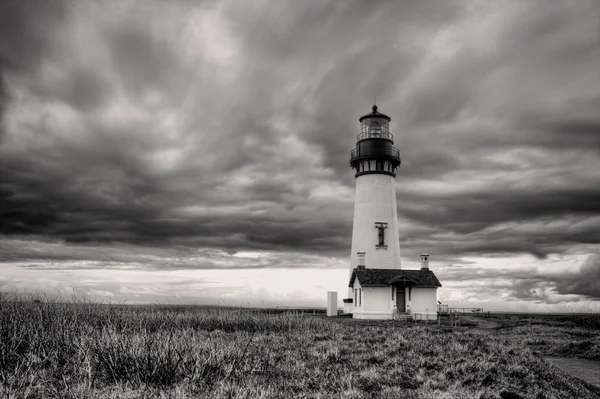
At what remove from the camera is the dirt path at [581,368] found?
1186 cm

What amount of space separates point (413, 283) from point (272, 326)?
17881 mm

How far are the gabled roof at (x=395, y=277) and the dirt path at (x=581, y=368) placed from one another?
2142 cm

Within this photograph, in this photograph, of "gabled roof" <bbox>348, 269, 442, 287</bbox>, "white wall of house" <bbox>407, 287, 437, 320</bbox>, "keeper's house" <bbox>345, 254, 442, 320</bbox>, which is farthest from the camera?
"white wall of house" <bbox>407, 287, 437, 320</bbox>

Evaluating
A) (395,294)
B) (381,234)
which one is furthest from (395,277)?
(381,234)

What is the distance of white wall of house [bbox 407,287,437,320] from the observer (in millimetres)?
38906

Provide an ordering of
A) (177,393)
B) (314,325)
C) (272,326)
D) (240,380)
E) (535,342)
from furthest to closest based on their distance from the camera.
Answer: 1. (314,325)
2. (272,326)
3. (535,342)
4. (240,380)
5. (177,393)

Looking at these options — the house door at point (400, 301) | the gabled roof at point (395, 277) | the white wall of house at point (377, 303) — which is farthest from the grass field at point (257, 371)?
the house door at point (400, 301)

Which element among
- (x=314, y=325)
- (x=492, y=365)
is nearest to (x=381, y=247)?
(x=314, y=325)

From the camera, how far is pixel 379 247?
1581 inches

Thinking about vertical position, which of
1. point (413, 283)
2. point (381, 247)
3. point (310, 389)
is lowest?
point (310, 389)

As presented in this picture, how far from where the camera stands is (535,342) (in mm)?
21031

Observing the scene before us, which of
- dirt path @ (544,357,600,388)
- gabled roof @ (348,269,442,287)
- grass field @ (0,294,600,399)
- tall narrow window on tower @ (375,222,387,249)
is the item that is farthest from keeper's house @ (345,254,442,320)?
grass field @ (0,294,600,399)

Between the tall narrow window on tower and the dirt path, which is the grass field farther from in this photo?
the tall narrow window on tower

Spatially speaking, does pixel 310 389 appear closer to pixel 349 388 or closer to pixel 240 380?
pixel 349 388
